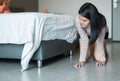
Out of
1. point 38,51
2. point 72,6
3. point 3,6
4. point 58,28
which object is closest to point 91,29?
point 58,28

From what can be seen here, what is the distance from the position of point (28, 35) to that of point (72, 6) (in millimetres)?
3668

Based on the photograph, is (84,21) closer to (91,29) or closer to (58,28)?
(91,29)

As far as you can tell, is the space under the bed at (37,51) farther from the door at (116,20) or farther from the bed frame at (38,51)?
the door at (116,20)

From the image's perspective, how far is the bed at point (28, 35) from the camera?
2600 mm

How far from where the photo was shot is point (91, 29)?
106 inches

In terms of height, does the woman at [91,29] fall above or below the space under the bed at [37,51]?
above

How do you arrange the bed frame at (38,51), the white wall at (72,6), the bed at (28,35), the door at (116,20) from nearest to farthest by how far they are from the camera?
the bed at (28,35) < the bed frame at (38,51) < the door at (116,20) < the white wall at (72,6)

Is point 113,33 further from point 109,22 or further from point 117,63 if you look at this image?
point 117,63

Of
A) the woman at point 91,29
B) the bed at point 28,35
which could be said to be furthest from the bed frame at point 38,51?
the woman at point 91,29

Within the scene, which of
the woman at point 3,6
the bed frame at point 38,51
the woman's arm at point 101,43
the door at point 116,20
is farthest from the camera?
the door at point 116,20

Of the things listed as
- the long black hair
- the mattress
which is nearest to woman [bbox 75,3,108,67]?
the long black hair

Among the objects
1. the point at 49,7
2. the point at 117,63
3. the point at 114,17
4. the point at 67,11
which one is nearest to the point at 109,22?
the point at 114,17

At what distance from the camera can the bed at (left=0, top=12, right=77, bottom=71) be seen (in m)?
2.60

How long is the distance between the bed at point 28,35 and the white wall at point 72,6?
295cm
